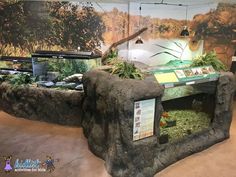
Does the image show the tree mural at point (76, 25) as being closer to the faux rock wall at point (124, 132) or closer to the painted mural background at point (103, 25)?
the painted mural background at point (103, 25)

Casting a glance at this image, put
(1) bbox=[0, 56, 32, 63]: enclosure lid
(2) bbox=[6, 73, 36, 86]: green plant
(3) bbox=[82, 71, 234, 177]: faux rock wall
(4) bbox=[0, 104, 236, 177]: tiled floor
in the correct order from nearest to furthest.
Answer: (3) bbox=[82, 71, 234, 177]: faux rock wall → (4) bbox=[0, 104, 236, 177]: tiled floor → (2) bbox=[6, 73, 36, 86]: green plant → (1) bbox=[0, 56, 32, 63]: enclosure lid

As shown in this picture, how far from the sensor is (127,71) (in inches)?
122

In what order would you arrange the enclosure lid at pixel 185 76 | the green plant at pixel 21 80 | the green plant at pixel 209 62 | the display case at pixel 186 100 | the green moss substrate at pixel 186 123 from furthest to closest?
the green plant at pixel 21 80 → the green plant at pixel 209 62 → the green moss substrate at pixel 186 123 → the display case at pixel 186 100 → the enclosure lid at pixel 185 76

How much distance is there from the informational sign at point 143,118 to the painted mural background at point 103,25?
13.9 ft

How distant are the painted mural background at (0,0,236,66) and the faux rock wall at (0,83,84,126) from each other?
7.19ft

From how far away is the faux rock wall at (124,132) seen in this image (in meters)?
2.83

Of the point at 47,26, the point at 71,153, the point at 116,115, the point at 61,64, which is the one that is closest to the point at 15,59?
the point at 47,26

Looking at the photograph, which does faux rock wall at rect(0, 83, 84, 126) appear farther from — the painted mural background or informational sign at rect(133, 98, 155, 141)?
the painted mural background

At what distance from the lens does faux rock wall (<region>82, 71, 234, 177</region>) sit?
283cm

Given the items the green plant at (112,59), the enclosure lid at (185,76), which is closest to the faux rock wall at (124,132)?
the enclosure lid at (185,76)

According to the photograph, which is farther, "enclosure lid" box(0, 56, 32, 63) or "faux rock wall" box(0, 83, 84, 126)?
"enclosure lid" box(0, 56, 32, 63)

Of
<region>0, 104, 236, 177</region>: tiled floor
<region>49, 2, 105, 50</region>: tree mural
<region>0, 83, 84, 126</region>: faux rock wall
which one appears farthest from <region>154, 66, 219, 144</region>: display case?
<region>49, 2, 105, 50</region>: tree mural

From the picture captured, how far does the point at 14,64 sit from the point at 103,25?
117 inches

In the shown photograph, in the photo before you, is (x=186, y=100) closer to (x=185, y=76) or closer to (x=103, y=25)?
(x=185, y=76)
